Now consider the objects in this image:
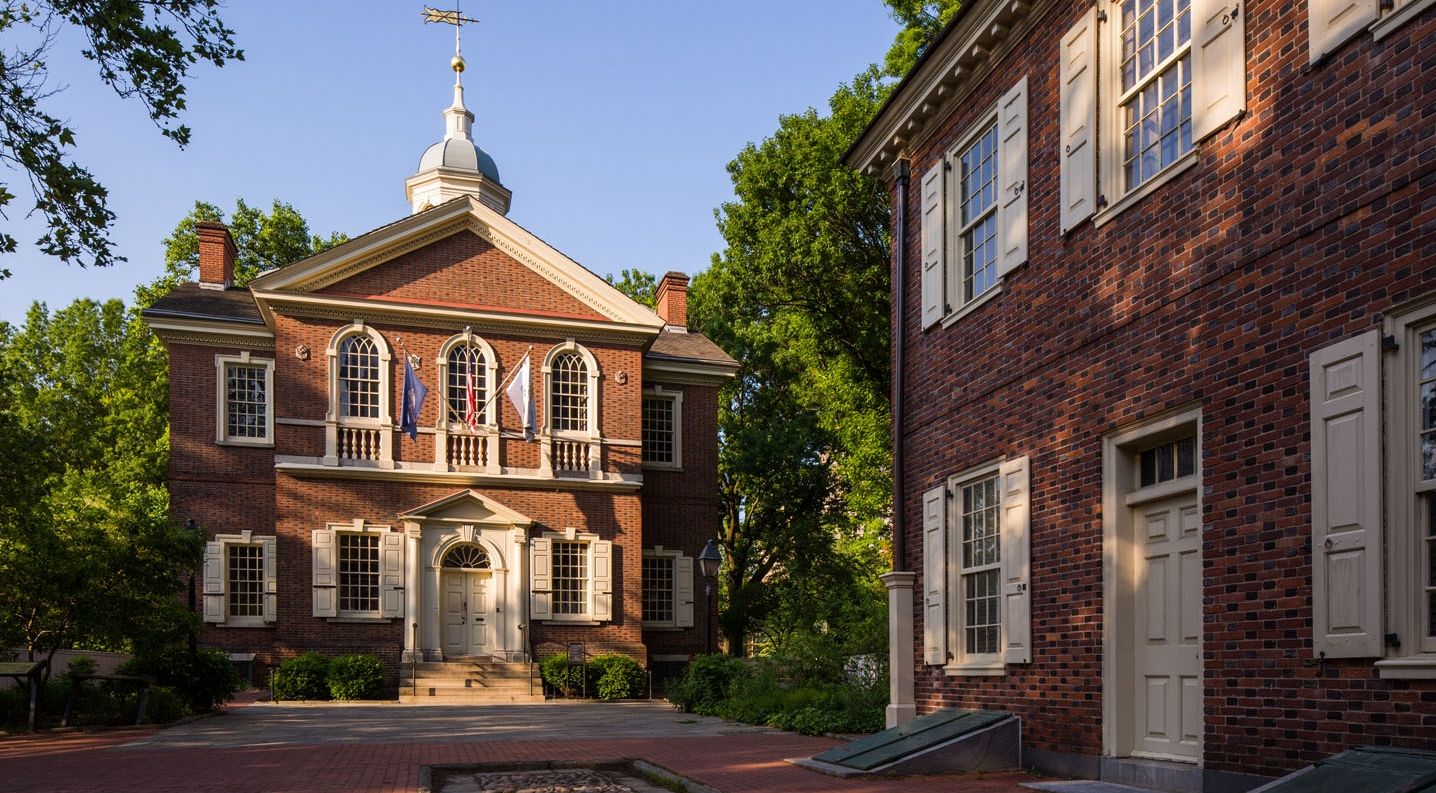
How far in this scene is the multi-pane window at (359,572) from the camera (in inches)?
987

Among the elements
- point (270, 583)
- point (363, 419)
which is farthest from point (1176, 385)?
point (270, 583)

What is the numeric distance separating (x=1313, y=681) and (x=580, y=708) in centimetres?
1686

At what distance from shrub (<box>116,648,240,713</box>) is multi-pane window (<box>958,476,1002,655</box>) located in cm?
1237

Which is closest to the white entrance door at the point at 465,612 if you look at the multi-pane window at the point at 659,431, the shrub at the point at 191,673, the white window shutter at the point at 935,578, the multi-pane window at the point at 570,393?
the multi-pane window at the point at 570,393

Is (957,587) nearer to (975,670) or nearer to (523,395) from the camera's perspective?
(975,670)

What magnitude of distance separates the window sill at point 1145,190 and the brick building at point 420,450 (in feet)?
57.6

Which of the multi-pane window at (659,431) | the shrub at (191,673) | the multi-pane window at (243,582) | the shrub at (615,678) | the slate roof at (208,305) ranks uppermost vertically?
the slate roof at (208,305)

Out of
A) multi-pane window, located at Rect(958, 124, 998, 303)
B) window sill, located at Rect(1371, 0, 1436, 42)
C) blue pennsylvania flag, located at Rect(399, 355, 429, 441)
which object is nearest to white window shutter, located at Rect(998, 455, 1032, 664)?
multi-pane window, located at Rect(958, 124, 998, 303)

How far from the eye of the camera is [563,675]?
25.1 meters

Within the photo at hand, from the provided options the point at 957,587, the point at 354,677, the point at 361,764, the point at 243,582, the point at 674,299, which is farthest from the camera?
the point at 674,299

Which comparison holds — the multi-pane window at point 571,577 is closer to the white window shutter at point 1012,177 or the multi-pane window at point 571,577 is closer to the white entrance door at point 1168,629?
the white window shutter at point 1012,177

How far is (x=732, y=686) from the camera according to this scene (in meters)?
19.4

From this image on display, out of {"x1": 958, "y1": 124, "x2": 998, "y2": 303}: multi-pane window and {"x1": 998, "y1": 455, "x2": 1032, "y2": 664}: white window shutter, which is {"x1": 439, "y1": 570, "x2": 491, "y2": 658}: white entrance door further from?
{"x1": 998, "y1": 455, "x2": 1032, "y2": 664}: white window shutter

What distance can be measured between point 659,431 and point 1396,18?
931 inches
